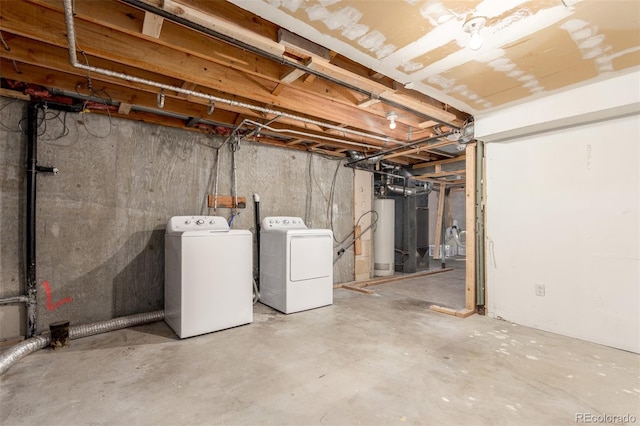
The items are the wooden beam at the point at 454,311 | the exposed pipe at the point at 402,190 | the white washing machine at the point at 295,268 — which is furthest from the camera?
the exposed pipe at the point at 402,190

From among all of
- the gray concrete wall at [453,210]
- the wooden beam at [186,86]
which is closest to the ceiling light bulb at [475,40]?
the wooden beam at [186,86]

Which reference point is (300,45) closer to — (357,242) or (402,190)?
(357,242)

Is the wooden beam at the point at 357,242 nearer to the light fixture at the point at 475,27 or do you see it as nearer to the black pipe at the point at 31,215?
the light fixture at the point at 475,27

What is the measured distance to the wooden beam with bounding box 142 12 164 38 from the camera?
1.58 meters

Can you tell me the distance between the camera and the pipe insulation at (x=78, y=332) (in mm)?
2031

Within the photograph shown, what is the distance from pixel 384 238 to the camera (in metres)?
5.39

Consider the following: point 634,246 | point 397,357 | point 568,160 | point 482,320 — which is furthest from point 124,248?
point 634,246

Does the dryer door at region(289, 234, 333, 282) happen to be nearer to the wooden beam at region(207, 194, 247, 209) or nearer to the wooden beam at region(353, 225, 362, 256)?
the wooden beam at region(207, 194, 247, 209)

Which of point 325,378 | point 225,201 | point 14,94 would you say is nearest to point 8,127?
point 14,94

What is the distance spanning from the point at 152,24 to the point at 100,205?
2.02 m

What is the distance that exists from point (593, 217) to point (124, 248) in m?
4.42

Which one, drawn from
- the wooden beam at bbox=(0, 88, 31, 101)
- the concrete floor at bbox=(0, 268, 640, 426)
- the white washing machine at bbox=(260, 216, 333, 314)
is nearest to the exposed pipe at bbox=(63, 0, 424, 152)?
the wooden beam at bbox=(0, 88, 31, 101)

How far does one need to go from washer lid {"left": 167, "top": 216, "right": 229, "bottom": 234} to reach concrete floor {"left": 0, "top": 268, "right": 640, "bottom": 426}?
38.4 inches

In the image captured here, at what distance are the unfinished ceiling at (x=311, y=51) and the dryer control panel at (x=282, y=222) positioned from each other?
129cm
